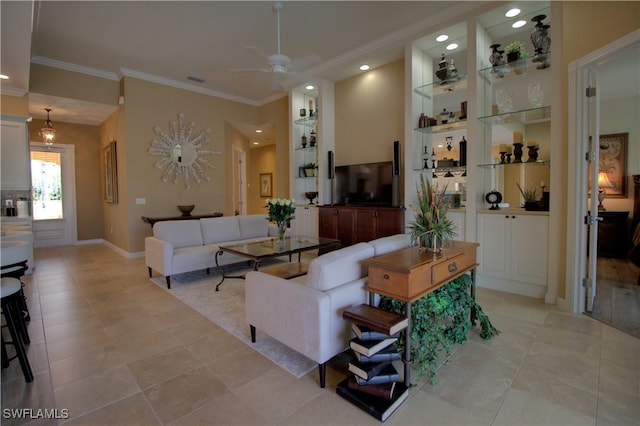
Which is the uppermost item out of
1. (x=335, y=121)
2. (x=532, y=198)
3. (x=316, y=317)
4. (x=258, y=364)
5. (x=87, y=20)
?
(x=87, y=20)

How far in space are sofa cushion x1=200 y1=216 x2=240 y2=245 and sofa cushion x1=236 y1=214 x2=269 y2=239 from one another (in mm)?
97

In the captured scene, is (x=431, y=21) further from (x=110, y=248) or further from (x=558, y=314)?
(x=110, y=248)

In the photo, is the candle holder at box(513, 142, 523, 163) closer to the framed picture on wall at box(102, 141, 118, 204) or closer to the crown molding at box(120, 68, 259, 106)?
the crown molding at box(120, 68, 259, 106)

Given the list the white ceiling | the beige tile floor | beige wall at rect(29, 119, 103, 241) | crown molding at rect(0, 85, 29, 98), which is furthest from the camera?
beige wall at rect(29, 119, 103, 241)

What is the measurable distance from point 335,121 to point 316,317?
483 cm

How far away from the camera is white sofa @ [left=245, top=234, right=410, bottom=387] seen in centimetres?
196

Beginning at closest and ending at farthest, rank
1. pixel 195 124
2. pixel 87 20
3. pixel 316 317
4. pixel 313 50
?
pixel 316 317 → pixel 87 20 → pixel 313 50 → pixel 195 124

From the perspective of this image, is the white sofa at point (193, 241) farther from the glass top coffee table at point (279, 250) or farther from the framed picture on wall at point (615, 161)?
the framed picture on wall at point (615, 161)

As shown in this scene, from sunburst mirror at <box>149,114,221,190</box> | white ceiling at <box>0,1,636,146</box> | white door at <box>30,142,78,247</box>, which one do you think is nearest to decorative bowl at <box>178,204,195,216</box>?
sunburst mirror at <box>149,114,221,190</box>

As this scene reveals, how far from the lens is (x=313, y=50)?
5031 mm

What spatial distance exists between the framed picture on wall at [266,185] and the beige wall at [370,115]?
184 inches

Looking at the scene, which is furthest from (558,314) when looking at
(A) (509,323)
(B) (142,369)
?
(B) (142,369)

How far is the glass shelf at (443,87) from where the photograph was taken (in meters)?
4.40

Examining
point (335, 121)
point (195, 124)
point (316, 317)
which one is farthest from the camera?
point (195, 124)
